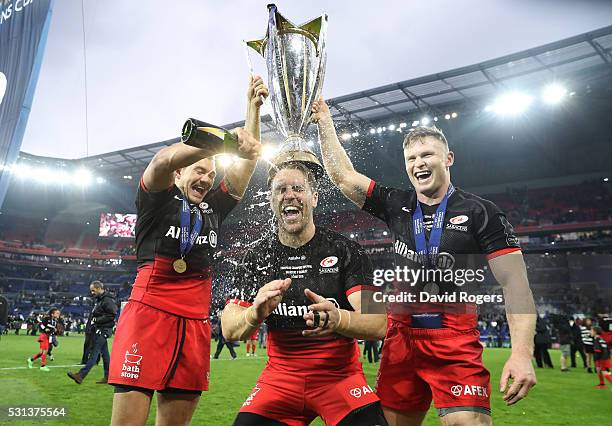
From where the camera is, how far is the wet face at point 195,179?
3257 mm

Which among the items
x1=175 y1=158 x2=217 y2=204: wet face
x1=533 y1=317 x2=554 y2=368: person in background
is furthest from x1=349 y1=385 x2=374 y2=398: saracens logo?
x1=533 y1=317 x2=554 y2=368: person in background

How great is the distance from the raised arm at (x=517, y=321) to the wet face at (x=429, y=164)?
1.93 ft

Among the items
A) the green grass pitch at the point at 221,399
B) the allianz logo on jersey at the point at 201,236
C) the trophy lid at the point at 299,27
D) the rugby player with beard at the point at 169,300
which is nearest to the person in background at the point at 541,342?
the green grass pitch at the point at 221,399

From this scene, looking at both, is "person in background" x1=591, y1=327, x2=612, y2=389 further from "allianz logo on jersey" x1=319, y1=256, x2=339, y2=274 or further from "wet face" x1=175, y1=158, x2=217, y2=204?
"wet face" x1=175, y1=158, x2=217, y2=204

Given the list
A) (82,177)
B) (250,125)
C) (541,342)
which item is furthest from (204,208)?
(82,177)

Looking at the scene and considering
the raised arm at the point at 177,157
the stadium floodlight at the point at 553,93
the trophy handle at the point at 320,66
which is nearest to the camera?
the raised arm at the point at 177,157

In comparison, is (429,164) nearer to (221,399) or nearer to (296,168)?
(296,168)

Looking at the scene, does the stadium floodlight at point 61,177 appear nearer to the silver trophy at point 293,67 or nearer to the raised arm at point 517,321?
the silver trophy at point 293,67

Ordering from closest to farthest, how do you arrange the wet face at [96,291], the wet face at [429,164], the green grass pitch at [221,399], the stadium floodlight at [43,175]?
the wet face at [429,164] → the green grass pitch at [221,399] → the wet face at [96,291] → the stadium floodlight at [43,175]

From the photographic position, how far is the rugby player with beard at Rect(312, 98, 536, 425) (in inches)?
99.6

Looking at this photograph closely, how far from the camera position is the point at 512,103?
78.3 ft

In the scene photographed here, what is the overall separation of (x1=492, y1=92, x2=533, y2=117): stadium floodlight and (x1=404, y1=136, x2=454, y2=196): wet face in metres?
23.3

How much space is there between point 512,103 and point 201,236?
958 inches

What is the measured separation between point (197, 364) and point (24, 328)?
3445 centimetres
